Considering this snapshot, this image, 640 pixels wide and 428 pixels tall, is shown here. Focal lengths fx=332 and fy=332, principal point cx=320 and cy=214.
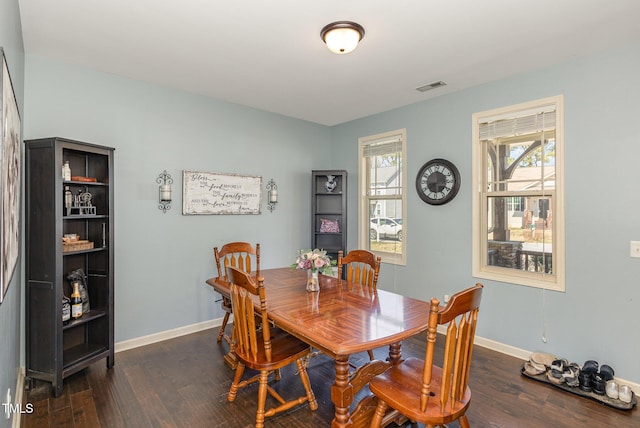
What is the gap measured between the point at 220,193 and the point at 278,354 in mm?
2312

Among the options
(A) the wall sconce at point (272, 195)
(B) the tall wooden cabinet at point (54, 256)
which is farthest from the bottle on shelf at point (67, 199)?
(A) the wall sconce at point (272, 195)

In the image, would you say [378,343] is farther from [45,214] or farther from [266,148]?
[266,148]

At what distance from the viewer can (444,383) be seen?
1.49 metres

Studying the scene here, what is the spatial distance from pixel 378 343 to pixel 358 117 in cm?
360

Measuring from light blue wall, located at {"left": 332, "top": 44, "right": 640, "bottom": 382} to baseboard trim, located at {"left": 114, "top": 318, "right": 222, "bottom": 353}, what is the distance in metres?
2.82

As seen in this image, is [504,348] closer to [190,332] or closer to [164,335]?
[190,332]

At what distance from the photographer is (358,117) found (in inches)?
182

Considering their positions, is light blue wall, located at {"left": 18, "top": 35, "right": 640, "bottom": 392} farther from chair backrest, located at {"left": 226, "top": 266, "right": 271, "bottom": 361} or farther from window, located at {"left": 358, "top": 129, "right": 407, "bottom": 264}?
chair backrest, located at {"left": 226, "top": 266, "right": 271, "bottom": 361}

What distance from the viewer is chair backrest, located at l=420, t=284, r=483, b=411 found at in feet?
4.73

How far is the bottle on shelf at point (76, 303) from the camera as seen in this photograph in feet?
8.80

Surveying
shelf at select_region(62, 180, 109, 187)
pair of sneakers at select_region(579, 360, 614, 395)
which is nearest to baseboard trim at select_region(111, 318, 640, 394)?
pair of sneakers at select_region(579, 360, 614, 395)

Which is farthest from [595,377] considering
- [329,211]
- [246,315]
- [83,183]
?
[83,183]

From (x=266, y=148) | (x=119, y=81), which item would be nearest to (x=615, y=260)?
(x=266, y=148)

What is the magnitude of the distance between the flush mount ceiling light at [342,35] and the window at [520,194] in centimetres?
178
